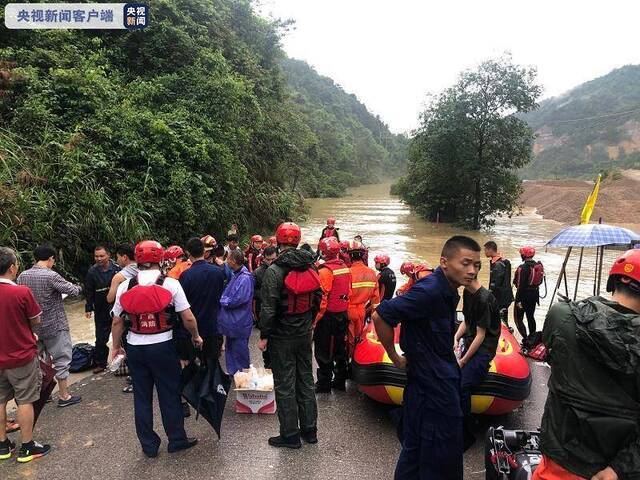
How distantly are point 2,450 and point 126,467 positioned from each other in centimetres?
95

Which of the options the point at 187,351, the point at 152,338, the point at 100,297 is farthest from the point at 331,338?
the point at 100,297

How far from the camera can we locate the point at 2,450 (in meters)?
3.28

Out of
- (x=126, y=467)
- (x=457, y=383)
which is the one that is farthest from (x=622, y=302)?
(x=126, y=467)

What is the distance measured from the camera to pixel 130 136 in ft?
31.8

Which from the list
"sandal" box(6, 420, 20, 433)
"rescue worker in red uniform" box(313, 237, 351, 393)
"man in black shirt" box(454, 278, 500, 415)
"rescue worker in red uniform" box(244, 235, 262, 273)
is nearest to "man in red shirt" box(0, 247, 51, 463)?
"sandal" box(6, 420, 20, 433)

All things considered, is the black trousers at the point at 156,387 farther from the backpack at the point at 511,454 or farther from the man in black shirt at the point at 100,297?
the backpack at the point at 511,454

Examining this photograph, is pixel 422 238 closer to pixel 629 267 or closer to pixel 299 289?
pixel 299 289

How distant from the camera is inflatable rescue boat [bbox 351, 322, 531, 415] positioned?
366 cm

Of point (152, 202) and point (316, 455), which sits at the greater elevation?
point (152, 202)

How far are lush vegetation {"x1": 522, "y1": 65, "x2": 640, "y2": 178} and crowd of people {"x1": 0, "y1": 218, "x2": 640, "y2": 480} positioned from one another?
64.5m

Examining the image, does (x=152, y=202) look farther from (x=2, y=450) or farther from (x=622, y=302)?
(x=622, y=302)

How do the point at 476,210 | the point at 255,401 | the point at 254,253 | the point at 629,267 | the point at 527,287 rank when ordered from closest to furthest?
the point at 629,267 → the point at 255,401 → the point at 527,287 → the point at 254,253 → the point at 476,210

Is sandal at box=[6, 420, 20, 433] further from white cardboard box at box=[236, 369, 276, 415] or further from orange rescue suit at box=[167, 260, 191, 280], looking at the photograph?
orange rescue suit at box=[167, 260, 191, 280]

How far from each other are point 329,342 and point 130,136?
7.49 meters
